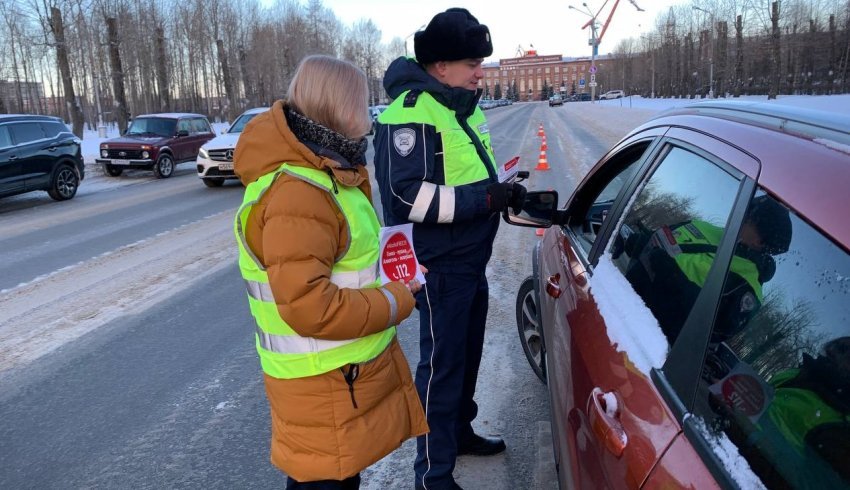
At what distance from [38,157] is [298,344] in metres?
13.2

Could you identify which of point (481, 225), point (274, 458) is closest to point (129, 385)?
point (274, 458)

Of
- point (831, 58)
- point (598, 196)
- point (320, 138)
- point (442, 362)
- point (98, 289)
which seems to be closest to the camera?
point (320, 138)

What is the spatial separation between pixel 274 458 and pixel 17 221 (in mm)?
10885

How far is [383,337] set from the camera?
200cm

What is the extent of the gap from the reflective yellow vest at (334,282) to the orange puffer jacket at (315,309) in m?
0.03

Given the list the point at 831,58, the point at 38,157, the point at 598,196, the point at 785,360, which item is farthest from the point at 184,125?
the point at 831,58

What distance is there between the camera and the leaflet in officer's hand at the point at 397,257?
2.05m

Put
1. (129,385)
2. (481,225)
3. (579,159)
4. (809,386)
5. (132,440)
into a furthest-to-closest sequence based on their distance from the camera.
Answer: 1. (579,159)
2. (129,385)
3. (132,440)
4. (481,225)
5. (809,386)

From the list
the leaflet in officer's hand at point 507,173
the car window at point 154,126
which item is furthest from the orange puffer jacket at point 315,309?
the car window at point 154,126

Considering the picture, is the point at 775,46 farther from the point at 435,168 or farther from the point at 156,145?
the point at 435,168

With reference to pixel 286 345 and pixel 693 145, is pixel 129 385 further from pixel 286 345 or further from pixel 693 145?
pixel 693 145

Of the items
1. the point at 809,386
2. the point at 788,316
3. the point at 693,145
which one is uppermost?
the point at 693,145

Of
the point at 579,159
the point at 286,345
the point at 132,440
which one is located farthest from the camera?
the point at 579,159

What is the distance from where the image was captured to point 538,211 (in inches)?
121
